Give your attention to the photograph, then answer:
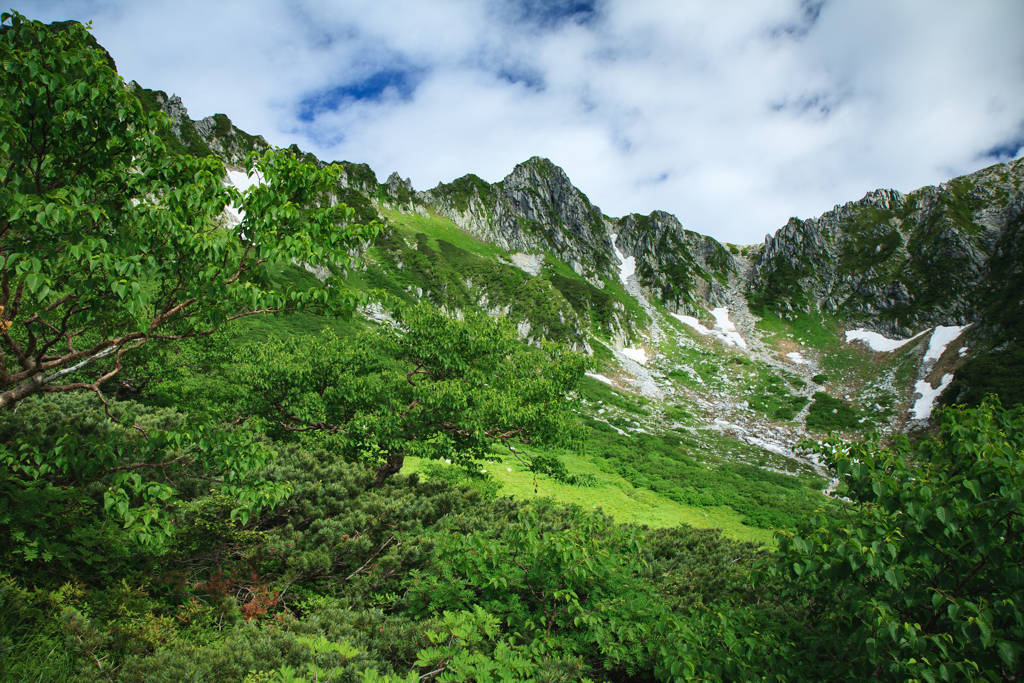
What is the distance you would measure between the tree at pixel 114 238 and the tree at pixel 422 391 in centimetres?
597

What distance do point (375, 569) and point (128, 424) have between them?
452 centimetres

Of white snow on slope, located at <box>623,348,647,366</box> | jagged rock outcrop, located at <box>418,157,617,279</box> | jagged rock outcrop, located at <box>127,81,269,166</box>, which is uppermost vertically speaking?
jagged rock outcrop, located at <box>127,81,269,166</box>

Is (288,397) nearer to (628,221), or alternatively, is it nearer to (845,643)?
(845,643)

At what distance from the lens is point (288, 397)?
44.2 ft

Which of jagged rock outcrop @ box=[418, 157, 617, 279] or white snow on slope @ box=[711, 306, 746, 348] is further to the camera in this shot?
jagged rock outcrop @ box=[418, 157, 617, 279]

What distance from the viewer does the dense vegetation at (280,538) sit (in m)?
4.01

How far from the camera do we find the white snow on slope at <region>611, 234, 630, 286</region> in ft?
425

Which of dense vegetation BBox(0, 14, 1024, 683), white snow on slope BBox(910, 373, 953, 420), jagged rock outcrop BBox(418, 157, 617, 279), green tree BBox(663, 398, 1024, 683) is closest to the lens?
green tree BBox(663, 398, 1024, 683)

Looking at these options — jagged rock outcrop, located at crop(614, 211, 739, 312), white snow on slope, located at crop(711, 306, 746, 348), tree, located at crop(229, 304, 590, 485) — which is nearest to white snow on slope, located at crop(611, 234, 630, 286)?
jagged rock outcrop, located at crop(614, 211, 739, 312)

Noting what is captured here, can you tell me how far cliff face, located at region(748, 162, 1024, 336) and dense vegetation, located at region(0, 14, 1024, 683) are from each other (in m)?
103

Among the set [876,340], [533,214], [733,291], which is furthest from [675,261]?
[876,340]

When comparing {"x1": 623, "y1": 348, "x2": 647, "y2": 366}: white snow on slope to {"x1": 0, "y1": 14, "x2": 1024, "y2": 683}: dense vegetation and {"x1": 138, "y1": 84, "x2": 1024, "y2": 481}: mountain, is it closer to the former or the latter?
{"x1": 138, "y1": 84, "x2": 1024, "y2": 481}: mountain

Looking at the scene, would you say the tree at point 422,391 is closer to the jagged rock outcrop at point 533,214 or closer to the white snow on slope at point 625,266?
the jagged rock outcrop at point 533,214

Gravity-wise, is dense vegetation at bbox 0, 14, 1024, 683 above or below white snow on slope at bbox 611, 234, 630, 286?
below
